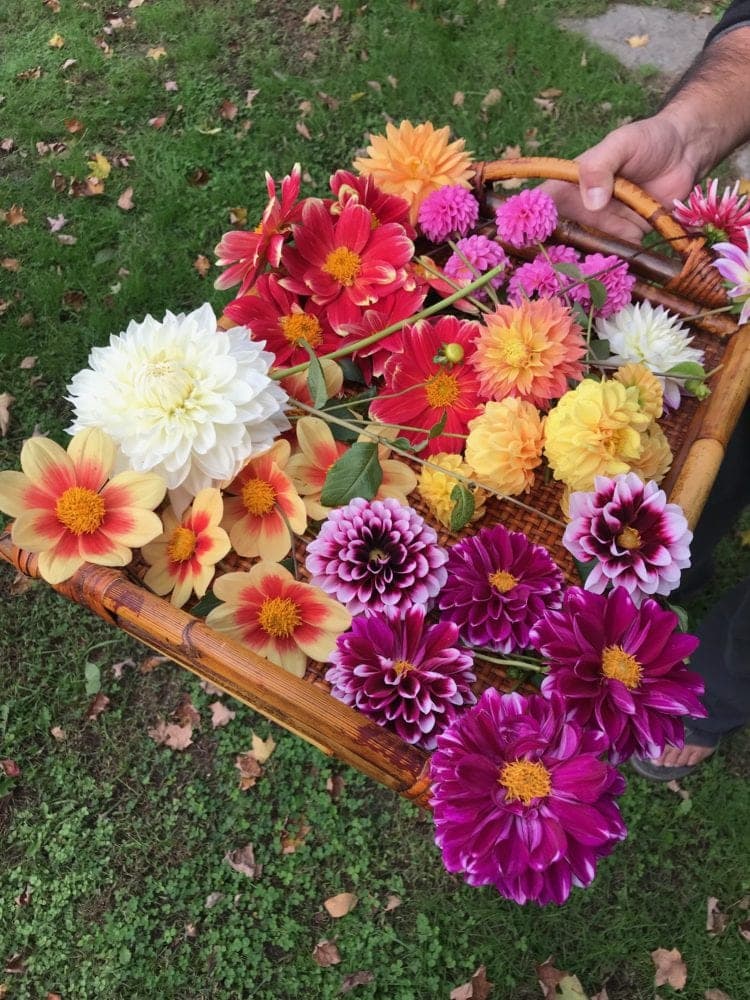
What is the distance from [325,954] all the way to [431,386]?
1.31m

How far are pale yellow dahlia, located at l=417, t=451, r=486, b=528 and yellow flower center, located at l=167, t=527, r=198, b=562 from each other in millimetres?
357

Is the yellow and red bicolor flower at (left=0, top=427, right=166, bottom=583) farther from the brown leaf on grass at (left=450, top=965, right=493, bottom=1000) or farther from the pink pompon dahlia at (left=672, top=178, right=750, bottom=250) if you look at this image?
the brown leaf on grass at (left=450, top=965, right=493, bottom=1000)

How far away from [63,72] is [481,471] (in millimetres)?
2959

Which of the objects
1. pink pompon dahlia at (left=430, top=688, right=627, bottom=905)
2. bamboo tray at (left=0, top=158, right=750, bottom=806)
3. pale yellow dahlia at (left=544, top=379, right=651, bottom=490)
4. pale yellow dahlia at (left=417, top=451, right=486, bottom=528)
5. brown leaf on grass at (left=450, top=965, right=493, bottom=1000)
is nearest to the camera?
pink pompon dahlia at (left=430, top=688, right=627, bottom=905)

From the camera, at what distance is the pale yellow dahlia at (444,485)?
3.64ft

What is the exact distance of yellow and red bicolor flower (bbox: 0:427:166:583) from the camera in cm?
98

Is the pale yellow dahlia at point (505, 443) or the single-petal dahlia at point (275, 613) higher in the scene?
the pale yellow dahlia at point (505, 443)

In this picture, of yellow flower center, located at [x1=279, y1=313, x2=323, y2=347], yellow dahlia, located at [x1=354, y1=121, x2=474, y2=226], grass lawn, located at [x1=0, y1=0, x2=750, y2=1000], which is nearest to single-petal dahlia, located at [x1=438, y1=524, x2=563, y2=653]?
yellow flower center, located at [x1=279, y1=313, x2=323, y2=347]

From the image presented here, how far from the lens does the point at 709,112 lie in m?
1.52

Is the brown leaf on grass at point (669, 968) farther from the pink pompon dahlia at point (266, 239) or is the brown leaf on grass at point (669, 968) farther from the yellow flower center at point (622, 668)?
the pink pompon dahlia at point (266, 239)

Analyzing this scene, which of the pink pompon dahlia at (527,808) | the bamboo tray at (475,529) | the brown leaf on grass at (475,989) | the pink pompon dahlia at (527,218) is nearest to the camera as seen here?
the pink pompon dahlia at (527,808)

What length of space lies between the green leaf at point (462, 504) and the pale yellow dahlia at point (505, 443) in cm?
5

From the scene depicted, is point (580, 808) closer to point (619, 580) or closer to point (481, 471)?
point (619, 580)

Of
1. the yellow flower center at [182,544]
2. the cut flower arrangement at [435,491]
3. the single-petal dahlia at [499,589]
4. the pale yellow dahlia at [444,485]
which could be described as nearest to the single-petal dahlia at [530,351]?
the cut flower arrangement at [435,491]
